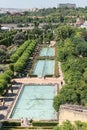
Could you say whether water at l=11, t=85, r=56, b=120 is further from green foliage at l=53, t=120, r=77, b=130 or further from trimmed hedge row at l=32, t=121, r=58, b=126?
green foliage at l=53, t=120, r=77, b=130

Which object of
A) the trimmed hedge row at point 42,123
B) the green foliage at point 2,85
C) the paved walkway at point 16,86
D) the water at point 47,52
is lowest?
the water at point 47,52

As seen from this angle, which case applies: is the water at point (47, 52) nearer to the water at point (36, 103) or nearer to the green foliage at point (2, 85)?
the water at point (36, 103)

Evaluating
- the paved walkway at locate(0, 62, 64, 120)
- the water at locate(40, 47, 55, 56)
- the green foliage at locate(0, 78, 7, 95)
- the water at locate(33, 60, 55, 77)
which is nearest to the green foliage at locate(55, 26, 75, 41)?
the water at locate(40, 47, 55, 56)

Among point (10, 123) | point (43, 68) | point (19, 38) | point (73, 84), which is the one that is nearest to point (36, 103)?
point (73, 84)

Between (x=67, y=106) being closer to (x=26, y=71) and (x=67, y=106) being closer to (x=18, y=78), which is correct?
(x=18, y=78)

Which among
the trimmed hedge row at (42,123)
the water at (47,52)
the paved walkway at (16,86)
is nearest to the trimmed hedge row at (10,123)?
the trimmed hedge row at (42,123)

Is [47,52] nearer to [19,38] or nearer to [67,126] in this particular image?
[19,38]
